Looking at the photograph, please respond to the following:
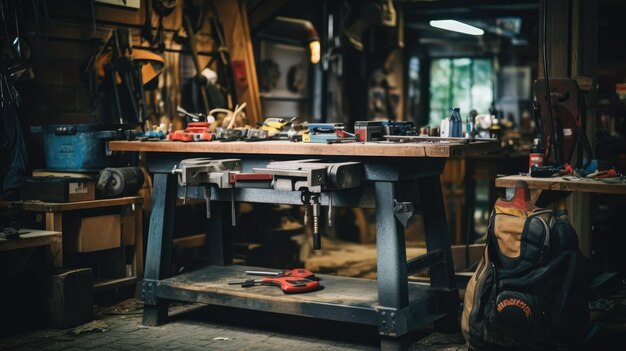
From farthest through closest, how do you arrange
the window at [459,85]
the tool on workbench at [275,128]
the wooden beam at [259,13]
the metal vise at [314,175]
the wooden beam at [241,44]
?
the window at [459,85] → the wooden beam at [259,13] → the wooden beam at [241,44] → the tool on workbench at [275,128] → the metal vise at [314,175]

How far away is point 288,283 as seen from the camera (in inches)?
197

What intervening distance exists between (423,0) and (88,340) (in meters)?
5.31

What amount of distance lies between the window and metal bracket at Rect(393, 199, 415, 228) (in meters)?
8.28

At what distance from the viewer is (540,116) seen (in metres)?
5.16

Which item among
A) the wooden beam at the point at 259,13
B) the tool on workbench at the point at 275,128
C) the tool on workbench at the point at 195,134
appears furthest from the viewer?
the wooden beam at the point at 259,13

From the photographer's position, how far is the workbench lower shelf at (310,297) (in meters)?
4.67

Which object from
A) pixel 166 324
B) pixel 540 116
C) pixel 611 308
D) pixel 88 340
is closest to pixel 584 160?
pixel 540 116

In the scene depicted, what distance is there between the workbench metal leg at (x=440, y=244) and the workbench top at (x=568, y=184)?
0.54 meters

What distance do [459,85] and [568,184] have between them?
8.76m

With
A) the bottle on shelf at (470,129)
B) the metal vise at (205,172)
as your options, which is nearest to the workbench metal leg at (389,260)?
the bottle on shelf at (470,129)

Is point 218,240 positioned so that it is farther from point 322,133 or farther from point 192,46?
point 192,46

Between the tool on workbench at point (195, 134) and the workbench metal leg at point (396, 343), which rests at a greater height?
the tool on workbench at point (195, 134)

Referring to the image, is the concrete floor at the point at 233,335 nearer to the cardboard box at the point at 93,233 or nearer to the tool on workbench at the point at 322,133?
the cardboard box at the point at 93,233

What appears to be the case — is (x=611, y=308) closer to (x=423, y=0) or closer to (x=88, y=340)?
(x=88, y=340)
